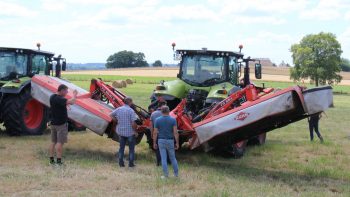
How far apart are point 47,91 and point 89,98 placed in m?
0.82

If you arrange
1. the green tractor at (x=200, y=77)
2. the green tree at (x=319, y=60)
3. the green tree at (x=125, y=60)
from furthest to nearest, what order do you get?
1. the green tree at (x=125, y=60)
2. the green tree at (x=319, y=60)
3. the green tractor at (x=200, y=77)

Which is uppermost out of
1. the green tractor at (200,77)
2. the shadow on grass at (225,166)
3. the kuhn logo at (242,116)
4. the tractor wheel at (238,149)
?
the green tractor at (200,77)

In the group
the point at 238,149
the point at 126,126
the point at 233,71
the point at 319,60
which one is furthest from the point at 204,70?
the point at 319,60

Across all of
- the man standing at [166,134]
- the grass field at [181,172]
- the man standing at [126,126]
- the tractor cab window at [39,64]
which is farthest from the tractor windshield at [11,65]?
the man standing at [166,134]

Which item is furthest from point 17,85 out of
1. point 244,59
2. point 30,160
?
point 244,59

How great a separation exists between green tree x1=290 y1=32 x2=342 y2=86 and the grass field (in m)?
51.6

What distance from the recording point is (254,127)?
372 inches

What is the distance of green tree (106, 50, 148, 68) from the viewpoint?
94.8m

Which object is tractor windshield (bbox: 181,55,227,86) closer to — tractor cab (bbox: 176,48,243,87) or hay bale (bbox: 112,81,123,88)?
tractor cab (bbox: 176,48,243,87)

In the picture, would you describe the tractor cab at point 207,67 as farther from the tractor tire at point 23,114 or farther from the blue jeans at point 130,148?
the tractor tire at point 23,114

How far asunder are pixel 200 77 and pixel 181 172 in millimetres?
3581

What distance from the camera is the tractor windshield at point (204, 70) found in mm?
12031

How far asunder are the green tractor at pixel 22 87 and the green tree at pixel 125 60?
264 ft

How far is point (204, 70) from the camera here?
12148mm
